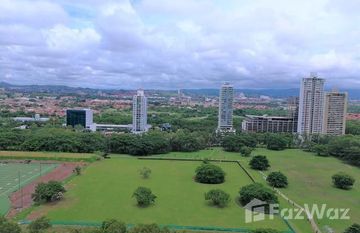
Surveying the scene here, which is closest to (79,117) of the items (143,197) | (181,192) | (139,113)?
(139,113)

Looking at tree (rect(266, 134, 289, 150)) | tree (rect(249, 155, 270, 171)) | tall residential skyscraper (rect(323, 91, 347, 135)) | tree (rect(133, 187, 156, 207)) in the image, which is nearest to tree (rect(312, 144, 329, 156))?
tree (rect(266, 134, 289, 150))

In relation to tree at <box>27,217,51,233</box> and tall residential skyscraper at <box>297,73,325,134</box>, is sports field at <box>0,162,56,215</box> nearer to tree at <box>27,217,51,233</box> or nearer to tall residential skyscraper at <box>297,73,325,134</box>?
tree at <box>27,217,51,233</box>

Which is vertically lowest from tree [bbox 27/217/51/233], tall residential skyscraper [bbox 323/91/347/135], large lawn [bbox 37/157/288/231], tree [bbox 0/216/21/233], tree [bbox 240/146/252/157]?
large lawn [bbox 37/157/288/231]

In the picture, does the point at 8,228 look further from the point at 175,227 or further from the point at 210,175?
the point at 210,175

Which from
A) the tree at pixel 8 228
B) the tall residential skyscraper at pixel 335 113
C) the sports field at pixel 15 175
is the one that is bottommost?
the sports field at pixel 15 175

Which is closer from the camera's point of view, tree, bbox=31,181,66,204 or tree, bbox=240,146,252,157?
tree, bbox=31,181,66,204

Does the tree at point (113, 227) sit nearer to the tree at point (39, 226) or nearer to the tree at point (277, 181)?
the tree at point (39, 226)

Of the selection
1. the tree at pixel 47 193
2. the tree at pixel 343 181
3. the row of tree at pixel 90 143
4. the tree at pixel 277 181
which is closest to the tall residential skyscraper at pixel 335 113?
the row of tree at pixel 90 143
